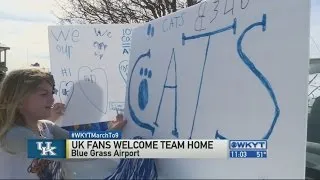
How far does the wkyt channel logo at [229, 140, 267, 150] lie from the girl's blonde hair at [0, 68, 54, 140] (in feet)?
3.03

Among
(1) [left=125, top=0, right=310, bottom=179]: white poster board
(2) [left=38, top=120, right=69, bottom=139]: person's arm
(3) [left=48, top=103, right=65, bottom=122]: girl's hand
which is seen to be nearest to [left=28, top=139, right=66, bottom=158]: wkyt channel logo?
(1) [left=125, top=0, right=310, bottom=179]: white poster board

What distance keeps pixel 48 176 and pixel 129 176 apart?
313 mm

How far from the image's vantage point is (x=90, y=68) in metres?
3.83

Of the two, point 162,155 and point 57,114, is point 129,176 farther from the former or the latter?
point 57,114

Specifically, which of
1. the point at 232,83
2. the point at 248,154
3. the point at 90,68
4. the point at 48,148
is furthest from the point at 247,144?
the point at 90,68

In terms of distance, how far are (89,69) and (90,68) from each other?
1cm

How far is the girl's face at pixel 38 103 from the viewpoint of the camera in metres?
2.15

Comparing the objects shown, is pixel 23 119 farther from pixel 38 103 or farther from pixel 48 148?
pixel 48 148

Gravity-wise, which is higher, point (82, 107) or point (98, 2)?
point (98, 2)

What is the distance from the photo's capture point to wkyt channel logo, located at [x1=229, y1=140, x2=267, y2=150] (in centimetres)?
162

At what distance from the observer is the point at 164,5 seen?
1507 cm

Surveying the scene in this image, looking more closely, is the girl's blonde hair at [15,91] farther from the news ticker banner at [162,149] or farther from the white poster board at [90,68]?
the white poster board at [90,68]

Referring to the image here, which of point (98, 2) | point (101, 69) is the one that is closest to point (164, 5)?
point (98, 2)

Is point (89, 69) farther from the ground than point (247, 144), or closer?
farther from the ground
